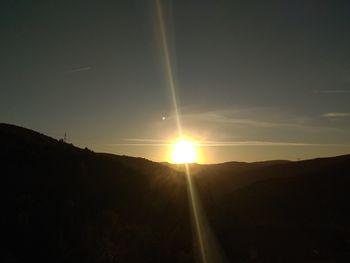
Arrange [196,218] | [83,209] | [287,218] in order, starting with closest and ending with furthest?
[83,209] < [196,218] < [287,218]

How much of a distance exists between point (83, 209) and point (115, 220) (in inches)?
67.6

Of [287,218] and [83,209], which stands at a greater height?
[287,218]

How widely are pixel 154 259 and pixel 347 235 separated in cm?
1367

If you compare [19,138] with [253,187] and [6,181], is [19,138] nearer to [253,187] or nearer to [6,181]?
[6,181]

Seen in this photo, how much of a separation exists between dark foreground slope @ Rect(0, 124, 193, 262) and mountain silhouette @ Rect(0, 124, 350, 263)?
1.7 inches

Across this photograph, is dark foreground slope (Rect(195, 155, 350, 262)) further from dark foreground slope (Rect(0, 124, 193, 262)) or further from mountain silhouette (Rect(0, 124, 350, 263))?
dark foreground slope (Rect(0, 124, 193, 262))

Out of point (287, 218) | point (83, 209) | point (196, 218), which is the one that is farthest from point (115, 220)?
point (287, 218)

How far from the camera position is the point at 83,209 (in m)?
20.2

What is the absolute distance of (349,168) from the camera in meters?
48.2

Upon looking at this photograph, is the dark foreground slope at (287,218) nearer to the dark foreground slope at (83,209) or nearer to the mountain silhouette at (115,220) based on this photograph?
the mountain silhouette at (115,220)

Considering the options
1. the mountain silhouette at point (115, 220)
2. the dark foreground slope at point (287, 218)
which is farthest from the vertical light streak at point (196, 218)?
the dark foreground slope at point (287, 218)

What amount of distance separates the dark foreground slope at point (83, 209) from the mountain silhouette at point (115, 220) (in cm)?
4

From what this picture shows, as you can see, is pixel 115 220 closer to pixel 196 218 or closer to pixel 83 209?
pixel 83 209

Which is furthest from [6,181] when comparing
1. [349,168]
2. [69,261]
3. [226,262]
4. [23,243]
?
[349,168]
